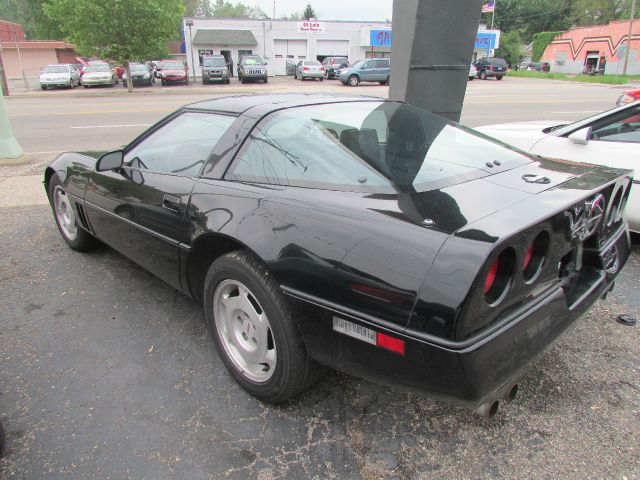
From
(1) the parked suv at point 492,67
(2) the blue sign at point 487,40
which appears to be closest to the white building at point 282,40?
(2) the blue sign at point 487,40

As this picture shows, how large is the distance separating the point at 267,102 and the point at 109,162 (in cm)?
127

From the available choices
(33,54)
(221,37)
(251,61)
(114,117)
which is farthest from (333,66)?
(33,54)

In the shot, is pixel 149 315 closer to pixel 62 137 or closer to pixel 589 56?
pixel 62 137

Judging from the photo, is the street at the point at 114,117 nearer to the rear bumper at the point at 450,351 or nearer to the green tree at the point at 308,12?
the rear bumper at the point at 450,351

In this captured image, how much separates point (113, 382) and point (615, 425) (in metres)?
2.47

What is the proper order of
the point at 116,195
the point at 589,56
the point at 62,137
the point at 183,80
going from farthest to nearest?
the point at 589,56
the point at 183,80
the point at 62,137
the point at 116,195

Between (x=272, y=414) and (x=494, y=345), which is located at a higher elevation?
(x=494, y=345)

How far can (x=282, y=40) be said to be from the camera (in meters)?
44.9

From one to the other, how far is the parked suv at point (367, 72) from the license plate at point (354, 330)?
94.8 feet

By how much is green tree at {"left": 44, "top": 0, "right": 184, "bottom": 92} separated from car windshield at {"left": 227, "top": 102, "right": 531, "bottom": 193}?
2459 cm

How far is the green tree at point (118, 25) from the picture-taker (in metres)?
23.0

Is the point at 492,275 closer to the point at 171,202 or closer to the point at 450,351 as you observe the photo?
the point at 450,351

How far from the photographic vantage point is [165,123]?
329cm

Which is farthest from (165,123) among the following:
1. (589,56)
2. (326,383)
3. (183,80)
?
(589,56)
